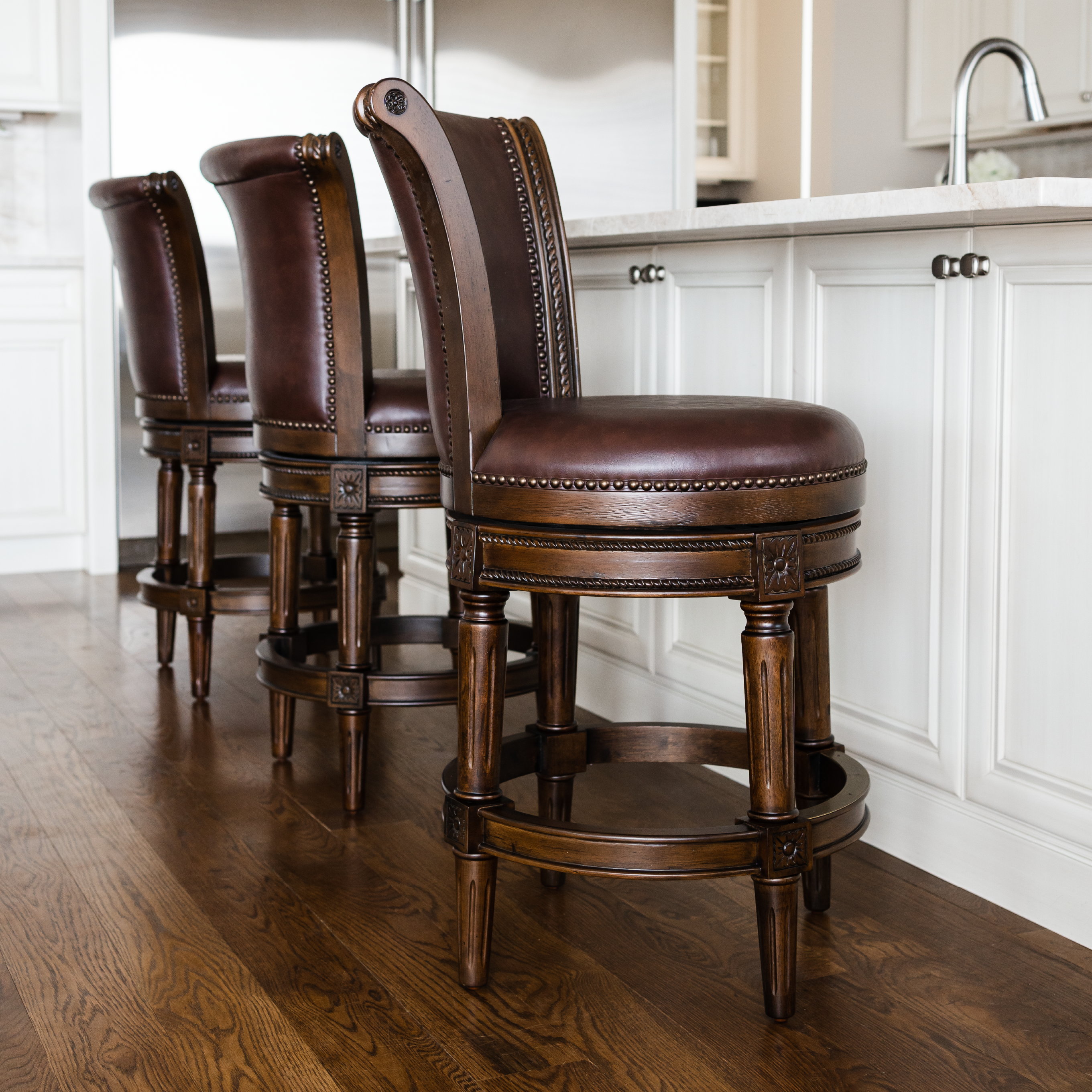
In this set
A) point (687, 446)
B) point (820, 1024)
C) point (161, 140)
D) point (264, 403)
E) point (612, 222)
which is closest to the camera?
point (687, 446)

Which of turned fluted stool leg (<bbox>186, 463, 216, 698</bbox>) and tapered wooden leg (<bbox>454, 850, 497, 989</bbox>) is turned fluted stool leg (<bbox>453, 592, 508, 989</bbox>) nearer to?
tapered wooden leg (<bbox>454, 850, 497, 989</bbox>)

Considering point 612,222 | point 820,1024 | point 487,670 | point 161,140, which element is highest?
point 161,140

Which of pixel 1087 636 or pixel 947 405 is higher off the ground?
pixel 947 405

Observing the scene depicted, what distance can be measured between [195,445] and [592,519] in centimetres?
159

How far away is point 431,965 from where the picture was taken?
60.9 inches

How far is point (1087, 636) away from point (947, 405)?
35cm

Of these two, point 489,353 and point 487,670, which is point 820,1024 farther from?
point 489,353

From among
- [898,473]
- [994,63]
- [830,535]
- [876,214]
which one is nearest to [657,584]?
[830,535]

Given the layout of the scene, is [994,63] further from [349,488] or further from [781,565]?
[781,565]

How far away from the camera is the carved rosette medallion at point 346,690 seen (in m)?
2.07

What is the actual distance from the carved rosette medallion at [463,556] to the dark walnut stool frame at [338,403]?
22.8 inches

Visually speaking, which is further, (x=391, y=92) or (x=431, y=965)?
(x=431, y=965)

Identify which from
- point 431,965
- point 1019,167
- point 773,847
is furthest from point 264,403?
point 1019,167

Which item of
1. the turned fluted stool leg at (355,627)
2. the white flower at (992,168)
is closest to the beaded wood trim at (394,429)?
the turned fluted stool leg at (355,627)
